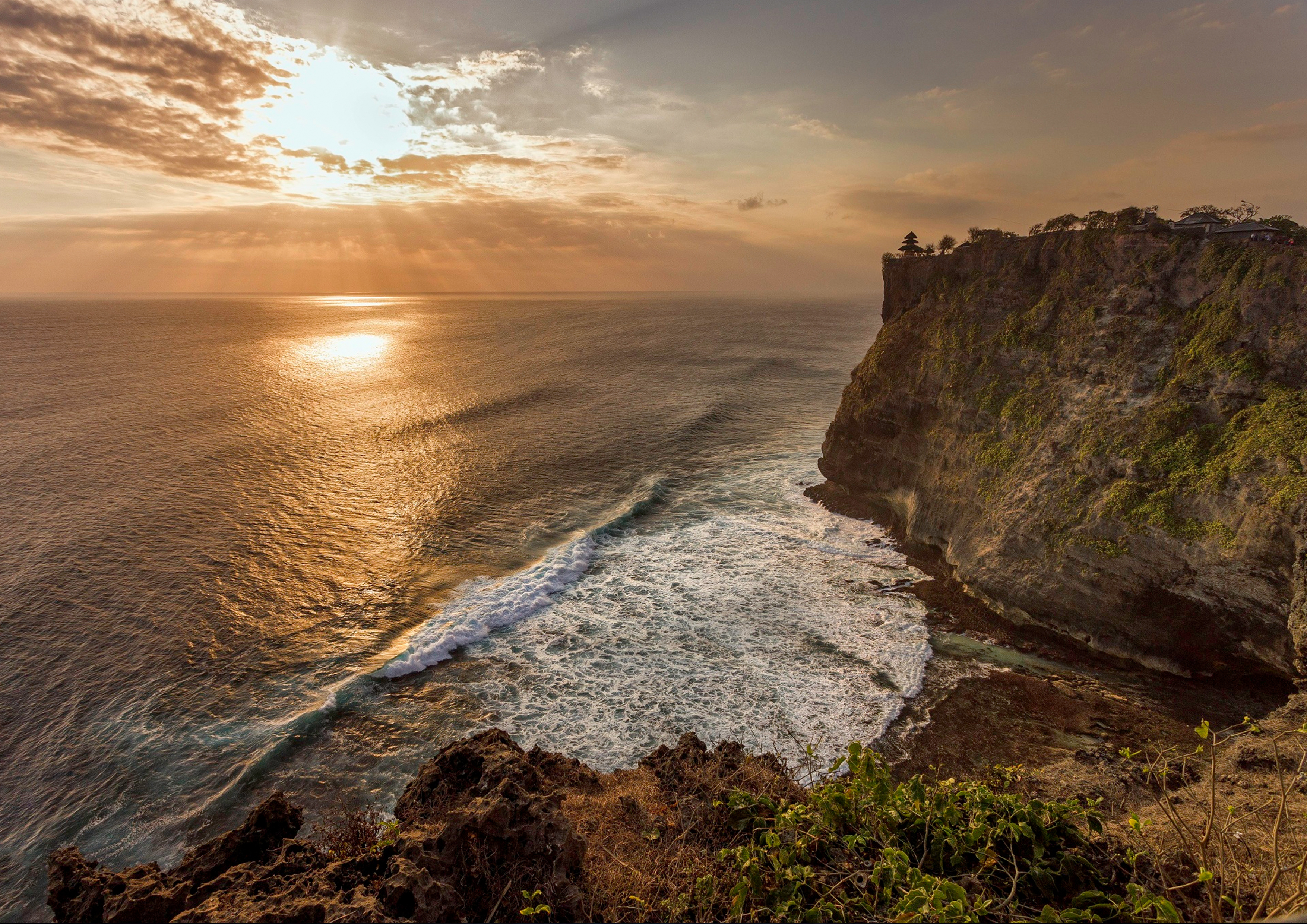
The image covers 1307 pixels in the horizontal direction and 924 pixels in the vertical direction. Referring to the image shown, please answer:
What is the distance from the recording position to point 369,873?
8.14 metres

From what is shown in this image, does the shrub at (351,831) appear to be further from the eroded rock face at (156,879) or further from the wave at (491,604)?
the wave at (491,604)

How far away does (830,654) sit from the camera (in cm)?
2108

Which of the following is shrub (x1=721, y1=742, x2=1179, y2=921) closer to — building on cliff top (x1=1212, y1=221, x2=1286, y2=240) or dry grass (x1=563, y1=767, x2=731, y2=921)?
dry grass (x1=563, y1=767, x2=731, y2=921)

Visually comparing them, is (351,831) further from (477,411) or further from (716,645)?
(477,411)

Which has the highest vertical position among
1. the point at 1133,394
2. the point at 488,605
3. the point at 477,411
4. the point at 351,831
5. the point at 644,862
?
the point at 1133,394

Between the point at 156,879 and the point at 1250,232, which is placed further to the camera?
the point at 1250,232

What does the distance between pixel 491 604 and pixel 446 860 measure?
16.4 meters

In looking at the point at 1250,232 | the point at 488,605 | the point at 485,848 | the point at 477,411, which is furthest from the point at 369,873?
the point at 477,411

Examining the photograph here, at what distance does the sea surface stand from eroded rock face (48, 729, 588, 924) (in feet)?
22.7

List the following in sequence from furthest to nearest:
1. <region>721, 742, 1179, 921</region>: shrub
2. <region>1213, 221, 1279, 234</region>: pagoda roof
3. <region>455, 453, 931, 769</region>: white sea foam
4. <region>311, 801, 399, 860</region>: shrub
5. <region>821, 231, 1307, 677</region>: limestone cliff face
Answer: <region>1213, 221, 1279, 234</region>: pagoda roof < <region>455, 453, 931, 769</region>: white sea foam < <region>821, 231, 1307, 677</region>: limestone cliff face < <region>311, 801, 399, 860</region>: shrub < <region>721, 742, 1179, 921</region>: shrub

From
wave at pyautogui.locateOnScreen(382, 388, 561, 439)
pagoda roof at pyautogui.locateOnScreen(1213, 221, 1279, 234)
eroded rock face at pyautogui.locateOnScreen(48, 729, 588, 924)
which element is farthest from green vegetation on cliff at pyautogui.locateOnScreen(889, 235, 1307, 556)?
wave at pyautogui.locateOnScreen(382, 388, 561, 439)

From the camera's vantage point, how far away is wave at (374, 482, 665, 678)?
21.3 metres

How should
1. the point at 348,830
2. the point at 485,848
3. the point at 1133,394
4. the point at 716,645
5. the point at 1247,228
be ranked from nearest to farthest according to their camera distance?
the point at 485,848 < the point at 348,830 < the point at 1247,228 < the point at 716,645 < the point at 1133,394

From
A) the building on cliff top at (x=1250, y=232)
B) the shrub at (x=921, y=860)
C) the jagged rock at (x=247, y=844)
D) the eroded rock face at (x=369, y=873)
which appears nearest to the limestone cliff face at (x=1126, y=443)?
the building on cliff top at (x=1250, y=232)
